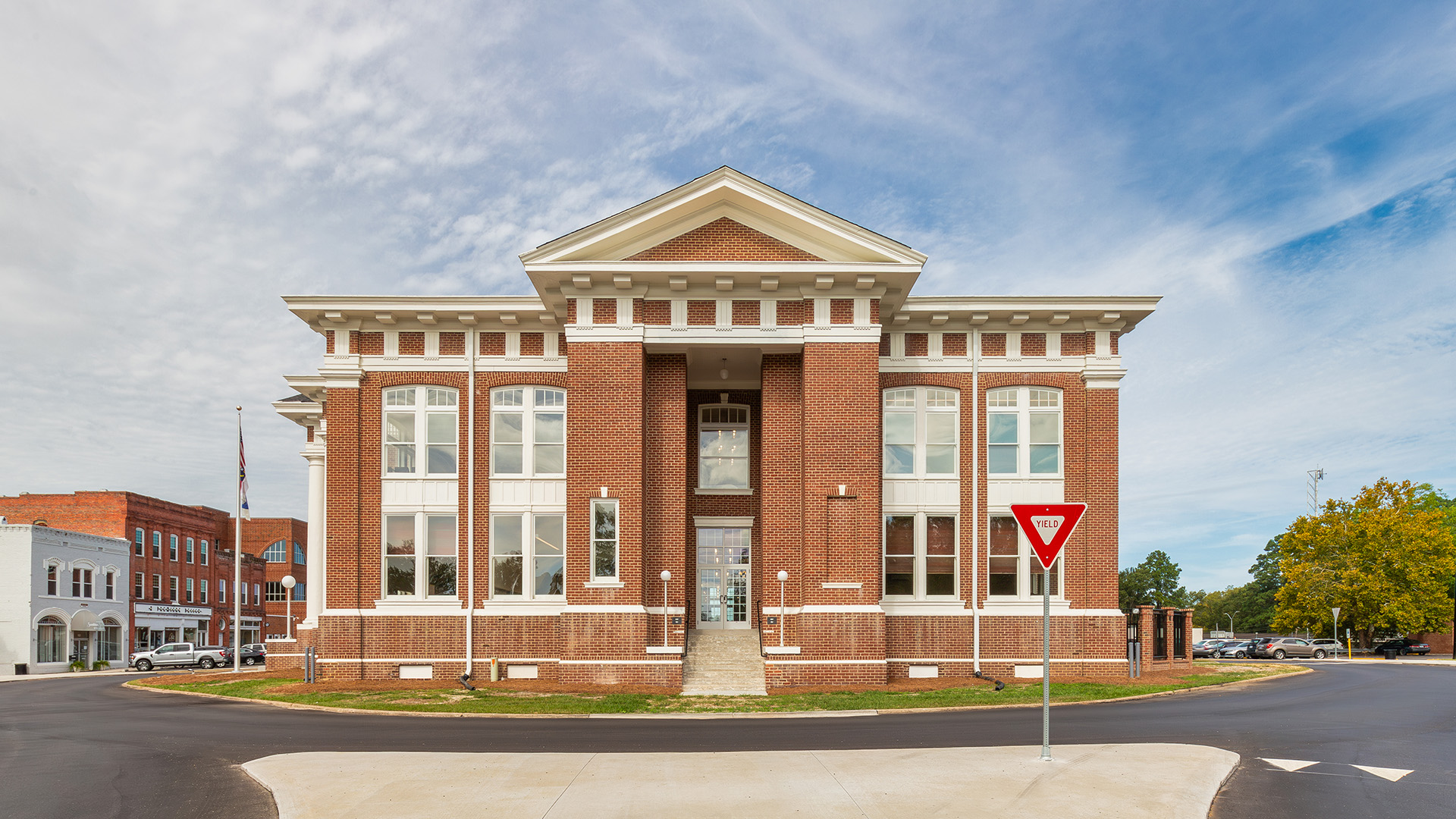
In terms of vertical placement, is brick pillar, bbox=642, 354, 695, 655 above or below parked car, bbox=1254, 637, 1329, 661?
above

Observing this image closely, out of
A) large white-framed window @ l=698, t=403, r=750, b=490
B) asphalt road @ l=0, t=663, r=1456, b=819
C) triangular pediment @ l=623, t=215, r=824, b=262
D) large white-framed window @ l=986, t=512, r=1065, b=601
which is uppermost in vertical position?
triangular pediment @ l=623, t=215, r=824, b=262

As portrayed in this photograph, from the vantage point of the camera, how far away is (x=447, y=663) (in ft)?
85.7

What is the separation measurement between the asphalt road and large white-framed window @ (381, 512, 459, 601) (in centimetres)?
511

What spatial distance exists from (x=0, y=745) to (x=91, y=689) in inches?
678

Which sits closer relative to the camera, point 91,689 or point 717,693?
point 717,693

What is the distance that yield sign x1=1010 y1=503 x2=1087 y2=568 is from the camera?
39.2 feet

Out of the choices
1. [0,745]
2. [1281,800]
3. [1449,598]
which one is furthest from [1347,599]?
[0,745]

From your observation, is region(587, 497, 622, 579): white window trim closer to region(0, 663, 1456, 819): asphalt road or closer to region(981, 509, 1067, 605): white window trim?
region(0, 663, 1456, 819): asphalt road

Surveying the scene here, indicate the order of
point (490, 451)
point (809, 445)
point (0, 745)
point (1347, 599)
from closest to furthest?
point (0, 745) → point (809, 445) → point (490, 451) → point (1347, 599)

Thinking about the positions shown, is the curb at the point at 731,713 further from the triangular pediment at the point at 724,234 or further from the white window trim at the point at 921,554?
the triangular pediment at the point at 724,234

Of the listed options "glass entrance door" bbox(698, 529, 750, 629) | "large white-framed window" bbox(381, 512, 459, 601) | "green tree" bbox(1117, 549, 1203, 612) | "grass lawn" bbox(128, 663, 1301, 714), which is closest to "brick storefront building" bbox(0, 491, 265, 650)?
"grass lawn" bbox(128, 663, 1301, 714)

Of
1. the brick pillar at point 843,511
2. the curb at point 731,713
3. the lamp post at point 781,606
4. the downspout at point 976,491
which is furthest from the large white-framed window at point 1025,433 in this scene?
the curb at point 731,713

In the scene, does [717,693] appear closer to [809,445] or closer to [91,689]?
[809,445]

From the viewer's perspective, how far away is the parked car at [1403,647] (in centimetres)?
5194
